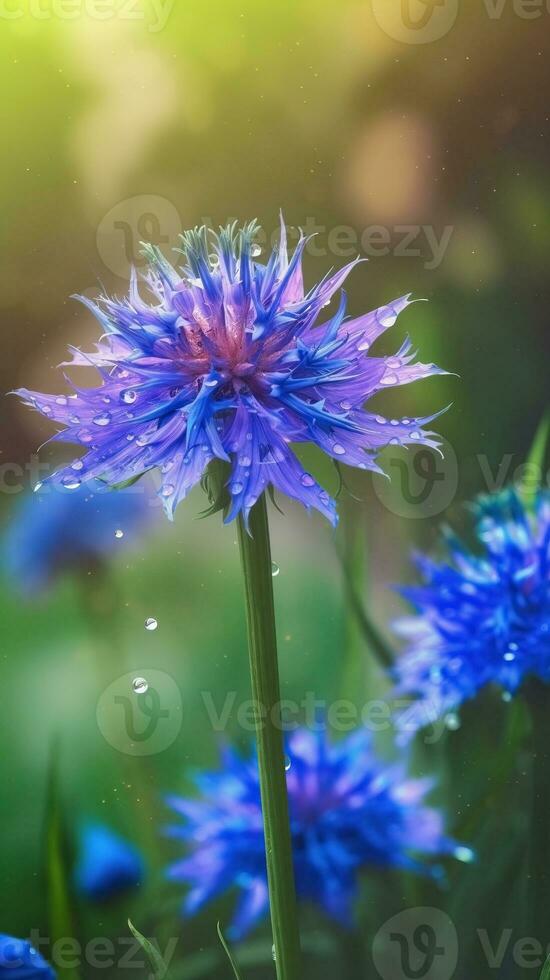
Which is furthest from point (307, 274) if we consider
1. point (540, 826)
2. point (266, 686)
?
point (540, 826)

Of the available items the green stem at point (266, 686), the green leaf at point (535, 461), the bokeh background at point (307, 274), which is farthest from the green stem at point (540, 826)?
the green stem at point (266, 686)

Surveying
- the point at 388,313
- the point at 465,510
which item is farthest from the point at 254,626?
the point at 465,510

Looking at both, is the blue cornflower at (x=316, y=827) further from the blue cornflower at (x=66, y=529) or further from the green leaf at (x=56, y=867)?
the blue cornflower at (x=66, y=529)

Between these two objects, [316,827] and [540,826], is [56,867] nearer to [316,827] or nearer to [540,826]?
[316,827]

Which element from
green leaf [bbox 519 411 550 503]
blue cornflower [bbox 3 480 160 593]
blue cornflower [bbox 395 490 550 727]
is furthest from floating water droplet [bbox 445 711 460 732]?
blue cornflower [bbox 3 480 160 593]

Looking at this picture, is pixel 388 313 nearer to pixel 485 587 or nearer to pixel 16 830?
pixel 485 587

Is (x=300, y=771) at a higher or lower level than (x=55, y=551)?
lower
